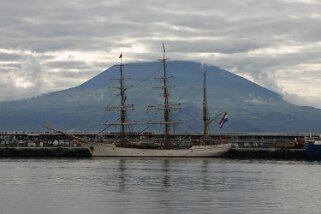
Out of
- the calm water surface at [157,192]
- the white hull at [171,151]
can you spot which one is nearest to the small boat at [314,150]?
the white hull at [171,151]

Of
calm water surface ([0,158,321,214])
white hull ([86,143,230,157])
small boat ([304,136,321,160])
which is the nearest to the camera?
calm water surface ([0,158,321,214])

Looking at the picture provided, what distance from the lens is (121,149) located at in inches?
5546

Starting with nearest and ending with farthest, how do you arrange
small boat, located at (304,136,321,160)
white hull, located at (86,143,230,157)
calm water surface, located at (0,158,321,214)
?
1. calm water surface, located at (0,158,321,214)
2. small boat, located at (304,136,321,160)
3. white hull, located at (86,143,230,157)

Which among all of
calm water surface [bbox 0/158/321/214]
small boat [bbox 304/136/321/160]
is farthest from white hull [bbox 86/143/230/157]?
calm water surface [bbox 0/158/321/214]

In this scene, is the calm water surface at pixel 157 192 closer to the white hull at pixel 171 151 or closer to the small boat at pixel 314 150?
the small boat at pixel 314 150

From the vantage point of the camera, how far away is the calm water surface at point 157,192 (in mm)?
49344

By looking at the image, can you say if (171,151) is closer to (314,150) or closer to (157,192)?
(314,150)

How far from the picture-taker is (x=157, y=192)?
198 ft

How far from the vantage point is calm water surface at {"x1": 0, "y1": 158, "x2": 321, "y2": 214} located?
49344mm

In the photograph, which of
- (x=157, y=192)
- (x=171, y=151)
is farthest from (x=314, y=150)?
(x=157, y=192)

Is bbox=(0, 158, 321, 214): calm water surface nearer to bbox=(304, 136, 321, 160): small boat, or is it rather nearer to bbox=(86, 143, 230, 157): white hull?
bbox=(304, 136, 321, 160): small boat

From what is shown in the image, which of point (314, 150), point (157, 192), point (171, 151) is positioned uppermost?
point (171, 151)

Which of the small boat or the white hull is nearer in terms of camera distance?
the small boat

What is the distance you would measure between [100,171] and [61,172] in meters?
5.35
